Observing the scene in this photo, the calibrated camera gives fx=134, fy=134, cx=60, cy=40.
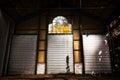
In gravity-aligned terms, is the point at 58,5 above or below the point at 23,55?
above

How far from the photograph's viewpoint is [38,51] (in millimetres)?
9398

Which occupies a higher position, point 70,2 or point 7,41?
point 70,2

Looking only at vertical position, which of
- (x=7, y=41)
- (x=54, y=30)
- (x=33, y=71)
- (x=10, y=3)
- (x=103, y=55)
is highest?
(x=10, y=3)

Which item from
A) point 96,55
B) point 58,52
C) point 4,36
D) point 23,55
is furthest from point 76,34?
point 4,36

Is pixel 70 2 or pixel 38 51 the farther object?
pixel 70 2

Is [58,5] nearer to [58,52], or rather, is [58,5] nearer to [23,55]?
[58,52]

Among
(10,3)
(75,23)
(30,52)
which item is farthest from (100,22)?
(10,3)

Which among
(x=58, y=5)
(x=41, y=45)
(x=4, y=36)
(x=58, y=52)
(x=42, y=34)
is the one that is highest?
(x=58, y=5)

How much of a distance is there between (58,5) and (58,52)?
3.64 m

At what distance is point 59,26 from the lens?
10.2 metres

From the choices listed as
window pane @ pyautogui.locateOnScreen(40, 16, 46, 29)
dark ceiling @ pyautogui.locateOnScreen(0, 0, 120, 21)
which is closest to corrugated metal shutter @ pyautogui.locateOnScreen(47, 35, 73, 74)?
window pane @ pyautogui.locateOnScreen(40, 16, 46, 29)

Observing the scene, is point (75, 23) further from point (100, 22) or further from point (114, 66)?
point (114, 66)

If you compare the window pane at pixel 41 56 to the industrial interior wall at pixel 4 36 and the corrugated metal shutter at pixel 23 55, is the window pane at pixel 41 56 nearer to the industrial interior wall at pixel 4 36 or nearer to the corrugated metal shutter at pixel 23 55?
the corrugated metal shutter at pixel 23 55

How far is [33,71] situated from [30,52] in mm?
Answer: 1317
